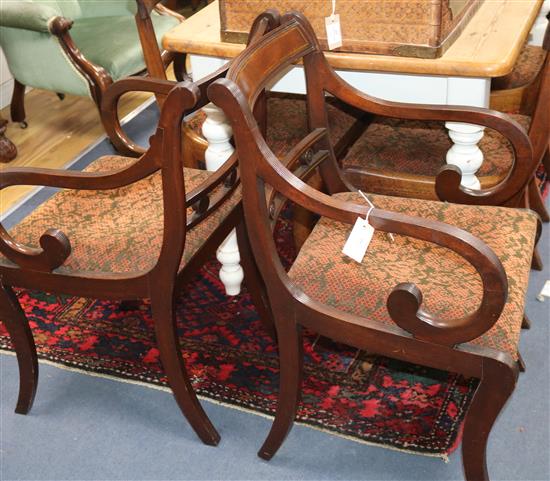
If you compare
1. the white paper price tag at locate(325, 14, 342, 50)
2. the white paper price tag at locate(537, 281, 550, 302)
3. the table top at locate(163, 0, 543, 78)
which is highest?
the white paper price tag at locate(325, 14, 342, 50)

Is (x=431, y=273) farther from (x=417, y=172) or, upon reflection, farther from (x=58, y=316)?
(x=58, y=316)

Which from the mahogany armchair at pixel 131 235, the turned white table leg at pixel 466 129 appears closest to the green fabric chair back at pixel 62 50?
the mahogany armchair at pixel 131 235

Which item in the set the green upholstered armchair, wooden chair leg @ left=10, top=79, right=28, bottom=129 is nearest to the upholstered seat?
the green upholstered armchair

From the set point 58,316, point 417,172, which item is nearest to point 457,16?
point 417,172

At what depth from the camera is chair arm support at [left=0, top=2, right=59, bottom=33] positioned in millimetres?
3020

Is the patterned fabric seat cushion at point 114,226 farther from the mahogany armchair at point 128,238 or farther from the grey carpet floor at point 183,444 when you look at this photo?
the grey carpet floor at point 183,444

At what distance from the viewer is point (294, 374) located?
5.55ft

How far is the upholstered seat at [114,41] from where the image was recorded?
3135 mm

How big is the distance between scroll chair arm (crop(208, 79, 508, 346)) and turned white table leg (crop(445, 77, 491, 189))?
536 millimetres

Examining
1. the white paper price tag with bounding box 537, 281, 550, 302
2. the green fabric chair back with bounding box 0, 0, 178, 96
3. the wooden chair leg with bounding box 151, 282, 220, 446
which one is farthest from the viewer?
the green fabric chair back with bounding box 0, 0, 178, 96

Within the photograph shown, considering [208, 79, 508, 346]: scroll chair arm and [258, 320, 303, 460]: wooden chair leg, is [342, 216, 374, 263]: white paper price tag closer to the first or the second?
[208, 79, 508, 346]: scroll chair arm

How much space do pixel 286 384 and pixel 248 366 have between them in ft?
1.37

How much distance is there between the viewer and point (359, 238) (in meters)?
1.43

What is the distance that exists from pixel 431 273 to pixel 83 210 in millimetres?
844
